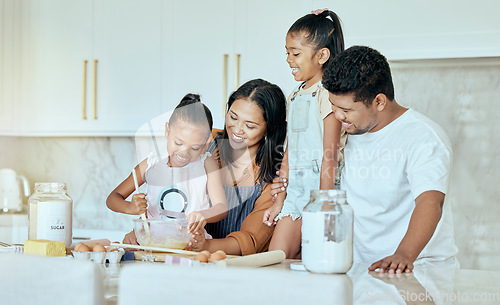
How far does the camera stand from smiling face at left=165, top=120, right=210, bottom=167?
6.18ft

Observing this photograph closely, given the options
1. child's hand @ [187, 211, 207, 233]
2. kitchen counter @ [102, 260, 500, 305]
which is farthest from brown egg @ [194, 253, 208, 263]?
child's hand @ [187, 211, 207, 233]

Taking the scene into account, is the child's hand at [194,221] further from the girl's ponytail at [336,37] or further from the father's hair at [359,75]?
the girl's ponytail at [336,37]

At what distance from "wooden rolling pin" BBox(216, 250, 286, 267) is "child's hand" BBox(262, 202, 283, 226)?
55 cm

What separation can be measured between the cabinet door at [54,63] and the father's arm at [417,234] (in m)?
2.17

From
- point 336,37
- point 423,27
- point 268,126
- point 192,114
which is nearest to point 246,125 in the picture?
point 268,126

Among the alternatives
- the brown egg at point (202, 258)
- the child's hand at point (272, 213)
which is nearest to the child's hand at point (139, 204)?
the child's hand at point (272, 213)

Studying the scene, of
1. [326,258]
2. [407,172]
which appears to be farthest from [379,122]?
[326,258]

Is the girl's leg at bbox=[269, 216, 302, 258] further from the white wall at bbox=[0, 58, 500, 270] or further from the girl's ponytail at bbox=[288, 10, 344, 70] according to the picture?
the white wall at bbox=[0, 58, 500, 270]

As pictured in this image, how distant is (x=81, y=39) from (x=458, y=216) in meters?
2.10

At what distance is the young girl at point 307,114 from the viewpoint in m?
1.84

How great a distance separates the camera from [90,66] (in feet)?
10.1

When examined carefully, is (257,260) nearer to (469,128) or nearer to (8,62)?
(469,128)

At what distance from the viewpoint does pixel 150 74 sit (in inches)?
116

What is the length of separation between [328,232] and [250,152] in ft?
3.31
